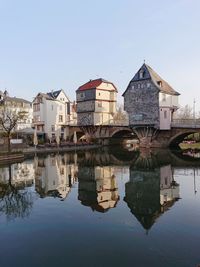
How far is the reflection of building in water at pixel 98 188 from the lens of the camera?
1598cm

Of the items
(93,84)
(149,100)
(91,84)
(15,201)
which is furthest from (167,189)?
(91,84)

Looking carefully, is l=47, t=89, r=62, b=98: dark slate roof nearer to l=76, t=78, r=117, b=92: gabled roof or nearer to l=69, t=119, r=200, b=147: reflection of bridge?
l=76, t=78, r=117, b=92: gabled roof

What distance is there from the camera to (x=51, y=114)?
65.2 m

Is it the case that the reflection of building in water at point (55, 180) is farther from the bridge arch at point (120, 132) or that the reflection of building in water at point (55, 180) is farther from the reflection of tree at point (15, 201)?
the bridge arch at point (120, 132)

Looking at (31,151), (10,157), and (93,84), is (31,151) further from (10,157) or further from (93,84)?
(93,84)

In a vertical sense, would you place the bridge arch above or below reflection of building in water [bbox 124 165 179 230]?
above

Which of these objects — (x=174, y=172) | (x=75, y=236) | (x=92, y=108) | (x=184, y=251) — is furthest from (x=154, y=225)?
(x=92, y=108)

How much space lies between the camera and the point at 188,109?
122 metres

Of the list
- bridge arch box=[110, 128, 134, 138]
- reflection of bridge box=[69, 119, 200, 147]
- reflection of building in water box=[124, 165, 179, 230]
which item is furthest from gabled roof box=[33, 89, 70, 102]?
reflection of building in water box=[124, 165, 179, 230]

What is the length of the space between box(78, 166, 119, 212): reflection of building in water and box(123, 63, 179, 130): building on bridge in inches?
887

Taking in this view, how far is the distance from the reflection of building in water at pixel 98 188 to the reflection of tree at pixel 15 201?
3.33 metres

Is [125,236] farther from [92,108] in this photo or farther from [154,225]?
[92,108]

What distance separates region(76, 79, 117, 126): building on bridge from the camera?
58.5 m

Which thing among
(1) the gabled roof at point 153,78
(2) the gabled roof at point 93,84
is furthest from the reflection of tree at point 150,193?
(2) the gabled roof at point 93,84
